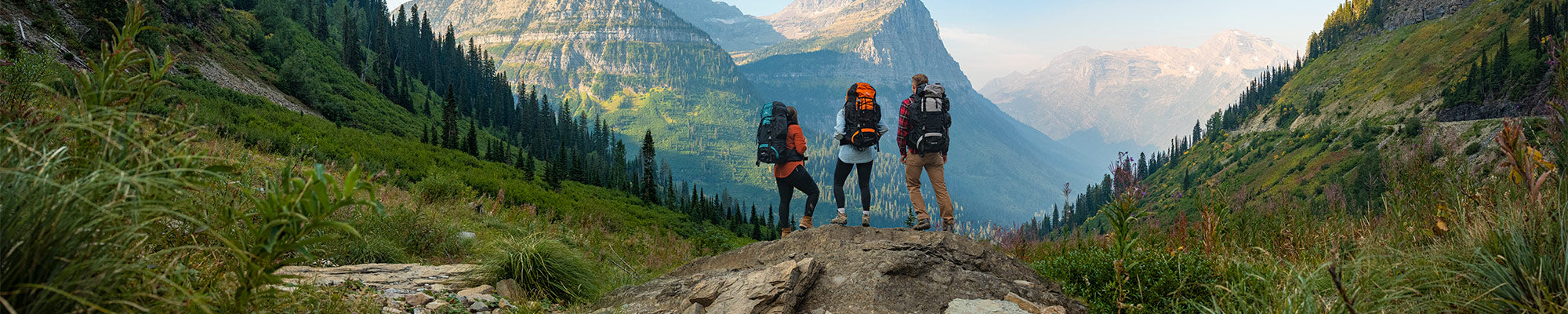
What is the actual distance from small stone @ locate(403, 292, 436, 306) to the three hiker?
507 centimetres

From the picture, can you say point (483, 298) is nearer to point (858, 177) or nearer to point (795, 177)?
point (795, 177)

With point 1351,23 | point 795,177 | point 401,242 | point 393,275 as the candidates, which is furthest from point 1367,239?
point 1351,23

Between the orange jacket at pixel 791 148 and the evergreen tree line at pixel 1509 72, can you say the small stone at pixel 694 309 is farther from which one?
the evergreen tree line at pixel 1509 72

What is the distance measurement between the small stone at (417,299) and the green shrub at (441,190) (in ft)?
31.2

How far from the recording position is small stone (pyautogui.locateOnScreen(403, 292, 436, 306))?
540 cm

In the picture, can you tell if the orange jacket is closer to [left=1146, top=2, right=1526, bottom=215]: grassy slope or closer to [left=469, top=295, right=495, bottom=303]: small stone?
[left=469, top=295, right=495, bottom=303]: small stone

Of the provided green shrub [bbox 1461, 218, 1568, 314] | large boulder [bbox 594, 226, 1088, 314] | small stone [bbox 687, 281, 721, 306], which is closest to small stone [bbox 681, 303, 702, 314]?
large boulder [bbox 594, 226, 1088, 314]

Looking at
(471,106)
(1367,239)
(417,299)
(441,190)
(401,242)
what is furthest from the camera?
(471,106)

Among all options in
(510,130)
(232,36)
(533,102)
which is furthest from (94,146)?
(533,102)

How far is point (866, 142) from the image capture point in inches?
387

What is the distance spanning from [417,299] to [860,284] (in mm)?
3773

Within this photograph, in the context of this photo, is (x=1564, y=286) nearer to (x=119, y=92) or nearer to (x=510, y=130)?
(x=119, y=92)

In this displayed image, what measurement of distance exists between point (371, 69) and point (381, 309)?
297 ft

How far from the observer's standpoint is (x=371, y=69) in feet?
267
